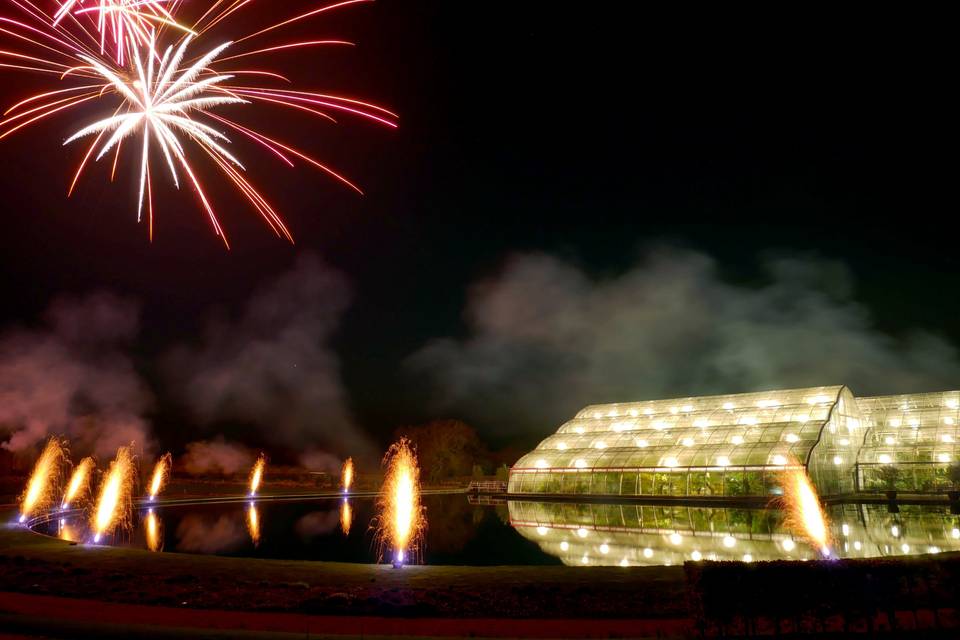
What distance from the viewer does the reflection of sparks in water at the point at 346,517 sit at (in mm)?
34875

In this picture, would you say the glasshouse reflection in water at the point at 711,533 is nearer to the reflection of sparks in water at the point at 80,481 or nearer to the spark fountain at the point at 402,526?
the spark fountain at the point at 402,526

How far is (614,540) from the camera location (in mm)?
29391

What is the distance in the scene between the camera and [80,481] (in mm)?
57812

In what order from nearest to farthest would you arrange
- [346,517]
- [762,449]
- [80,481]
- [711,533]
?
[711,533] → [346,517] → [762,449] → [80,481]

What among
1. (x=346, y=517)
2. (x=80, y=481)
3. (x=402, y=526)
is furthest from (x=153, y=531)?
(x=80, y=481)

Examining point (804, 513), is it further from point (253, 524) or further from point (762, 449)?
point (253, 524)

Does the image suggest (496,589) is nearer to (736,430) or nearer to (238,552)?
(238,552)

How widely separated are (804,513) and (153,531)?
1139 inches

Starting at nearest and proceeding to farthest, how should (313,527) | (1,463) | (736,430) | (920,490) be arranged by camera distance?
(313,527) < (920,490) < (736,430) < (1,463)

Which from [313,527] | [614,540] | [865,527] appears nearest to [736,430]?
[865,527]

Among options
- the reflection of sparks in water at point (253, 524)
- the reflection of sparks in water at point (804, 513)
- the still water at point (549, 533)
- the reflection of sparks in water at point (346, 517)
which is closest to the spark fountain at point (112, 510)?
the still water at point (549, 533)

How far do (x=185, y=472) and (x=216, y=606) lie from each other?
82.5m

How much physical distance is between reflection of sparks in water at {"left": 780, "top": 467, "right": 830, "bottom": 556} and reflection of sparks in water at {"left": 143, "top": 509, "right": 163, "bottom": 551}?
24523 millimetres

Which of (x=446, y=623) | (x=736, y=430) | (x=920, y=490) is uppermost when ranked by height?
(x=736, y=430)
